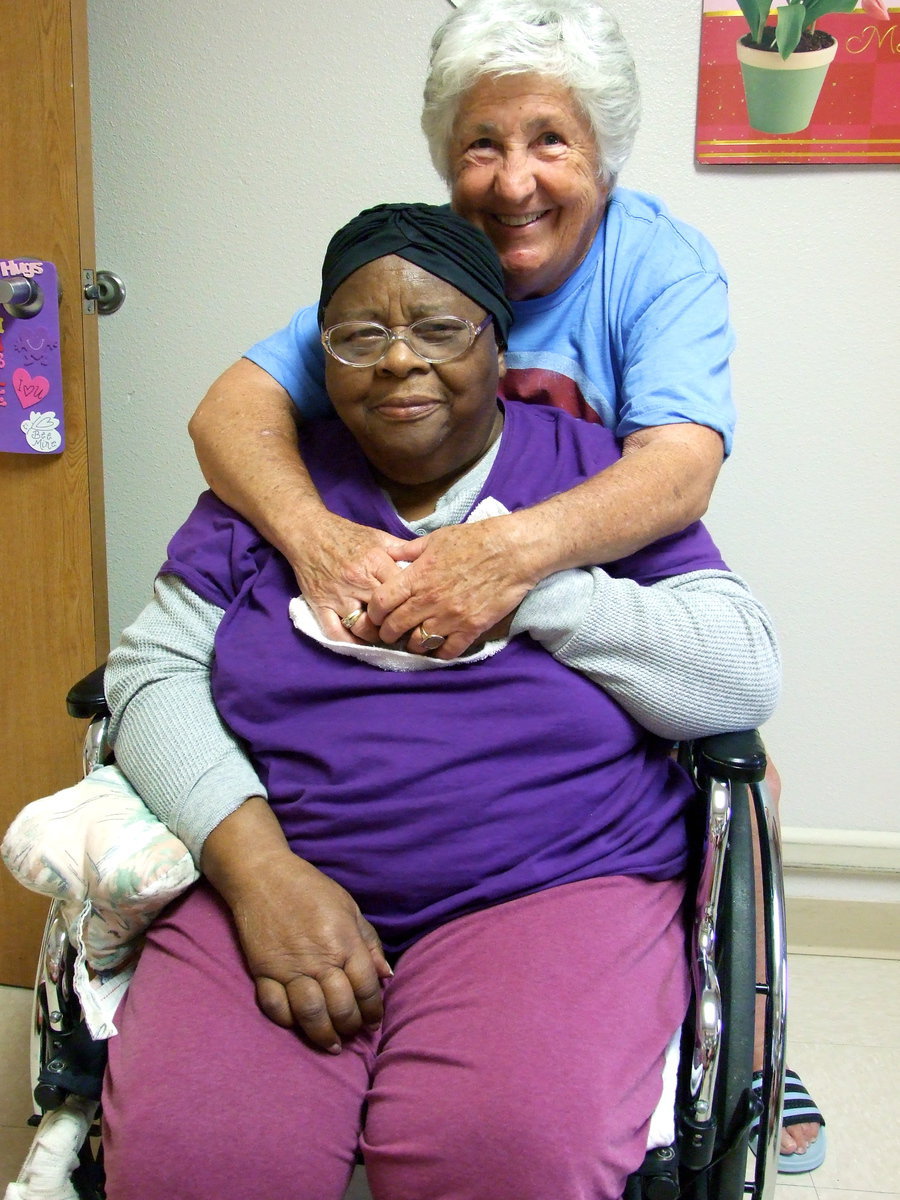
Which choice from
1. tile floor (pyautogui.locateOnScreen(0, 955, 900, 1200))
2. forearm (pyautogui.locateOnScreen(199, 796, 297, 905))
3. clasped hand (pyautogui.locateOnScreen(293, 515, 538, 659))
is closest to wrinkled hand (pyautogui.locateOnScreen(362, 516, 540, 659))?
clasped hand (pyautogui.locateOnScreen(293, 515, 538, 659))

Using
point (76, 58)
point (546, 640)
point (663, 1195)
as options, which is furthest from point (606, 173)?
point (663, 1195)

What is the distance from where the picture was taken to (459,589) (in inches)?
43.1

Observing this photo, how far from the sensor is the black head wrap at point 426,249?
1.17m

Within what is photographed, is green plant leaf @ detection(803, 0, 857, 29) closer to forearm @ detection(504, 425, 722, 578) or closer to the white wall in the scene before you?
the white wall

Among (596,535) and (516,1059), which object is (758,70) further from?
(516,1059)

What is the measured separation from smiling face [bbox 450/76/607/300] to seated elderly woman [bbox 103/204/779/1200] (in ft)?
0.65

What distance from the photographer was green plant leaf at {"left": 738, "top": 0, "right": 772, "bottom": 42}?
1.71m

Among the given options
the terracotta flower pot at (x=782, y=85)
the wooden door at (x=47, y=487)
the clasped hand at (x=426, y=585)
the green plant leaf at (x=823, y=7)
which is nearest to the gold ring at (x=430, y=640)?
the clasped hand at (x=426, y=585)

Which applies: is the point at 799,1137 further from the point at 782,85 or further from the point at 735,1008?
the point at 782,85

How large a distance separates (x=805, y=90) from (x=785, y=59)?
63 millimetres

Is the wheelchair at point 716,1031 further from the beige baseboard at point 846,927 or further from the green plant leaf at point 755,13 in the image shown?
the green plant leaf at point 755,13

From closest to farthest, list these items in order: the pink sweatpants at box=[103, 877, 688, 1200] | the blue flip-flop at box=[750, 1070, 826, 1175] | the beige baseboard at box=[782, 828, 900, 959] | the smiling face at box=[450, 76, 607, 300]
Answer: the pink sweatpants at box=[103, 877, 688, 1200] < the smiling face at box=[450, 76, 607, 300] < the blue flip-flop at box=[750, 1070, 826, 1175] < the beige baseboard at box=[782, 828, 900, 959]

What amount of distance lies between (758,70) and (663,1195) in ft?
5.64

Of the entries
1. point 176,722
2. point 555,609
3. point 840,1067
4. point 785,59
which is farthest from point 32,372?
point 840,1067
